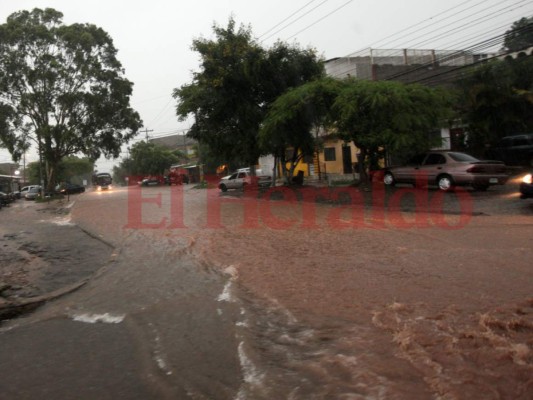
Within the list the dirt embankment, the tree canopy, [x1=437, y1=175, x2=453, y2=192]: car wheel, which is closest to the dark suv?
[x1=437, y1=175, x2=453, y2=192]: car wheel

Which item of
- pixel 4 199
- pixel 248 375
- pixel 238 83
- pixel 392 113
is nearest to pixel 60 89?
pixel 4 199

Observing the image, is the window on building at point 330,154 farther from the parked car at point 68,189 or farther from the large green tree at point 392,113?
the parked car at point 68,189

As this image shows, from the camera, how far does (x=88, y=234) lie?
481 inches

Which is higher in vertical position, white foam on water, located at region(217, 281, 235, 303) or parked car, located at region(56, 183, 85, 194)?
parked car, located at region(56, 183, 85, 194)

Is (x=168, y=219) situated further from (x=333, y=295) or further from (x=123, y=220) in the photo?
(x=333, y=295)

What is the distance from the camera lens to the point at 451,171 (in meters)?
15.8

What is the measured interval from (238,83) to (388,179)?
27.3 ft

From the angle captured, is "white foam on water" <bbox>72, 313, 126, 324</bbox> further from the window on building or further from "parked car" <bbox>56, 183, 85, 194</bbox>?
"parked car" <bbox>56, 183, 85, 194</bbox>

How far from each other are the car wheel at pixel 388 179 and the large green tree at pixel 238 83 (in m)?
6.67

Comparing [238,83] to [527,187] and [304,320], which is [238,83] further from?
[304,320]

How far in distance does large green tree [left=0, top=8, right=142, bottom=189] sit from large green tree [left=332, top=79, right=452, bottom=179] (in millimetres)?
24160

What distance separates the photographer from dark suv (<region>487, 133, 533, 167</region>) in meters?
19.4

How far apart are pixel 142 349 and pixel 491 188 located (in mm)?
15238

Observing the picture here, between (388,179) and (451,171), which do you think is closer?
(451,171)
